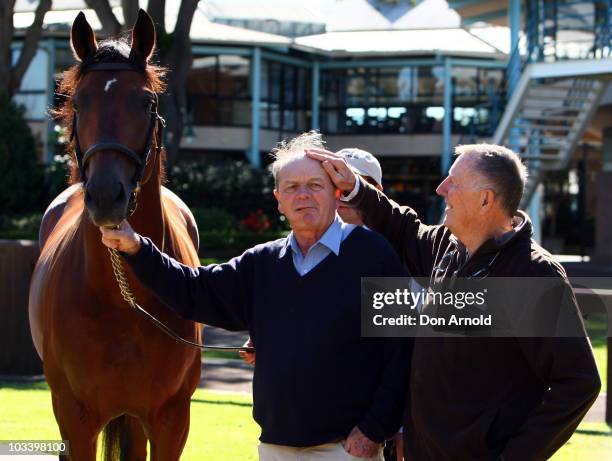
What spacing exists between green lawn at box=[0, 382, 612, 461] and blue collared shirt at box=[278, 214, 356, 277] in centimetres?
347

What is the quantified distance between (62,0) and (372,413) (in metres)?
34.1

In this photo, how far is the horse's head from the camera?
12.1 ft

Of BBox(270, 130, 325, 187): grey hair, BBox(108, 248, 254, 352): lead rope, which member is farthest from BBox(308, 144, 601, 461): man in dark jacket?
BBox(108, 248, 254, 352): lead rope

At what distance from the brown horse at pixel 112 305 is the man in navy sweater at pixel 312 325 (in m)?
0.61

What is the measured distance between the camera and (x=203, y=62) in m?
34.3

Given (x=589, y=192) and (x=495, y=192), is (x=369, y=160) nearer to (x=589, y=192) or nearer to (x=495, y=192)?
(x=495, y=192)

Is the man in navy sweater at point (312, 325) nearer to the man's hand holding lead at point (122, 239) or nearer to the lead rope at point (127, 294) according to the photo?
the man's hand holding lead at point (122, 239)

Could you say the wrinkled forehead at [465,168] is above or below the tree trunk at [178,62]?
below

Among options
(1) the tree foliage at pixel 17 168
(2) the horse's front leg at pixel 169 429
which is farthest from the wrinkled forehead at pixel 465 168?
(1) the tree foliage at pixel 17 168

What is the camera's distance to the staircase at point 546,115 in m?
21.4

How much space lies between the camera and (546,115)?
874 inches

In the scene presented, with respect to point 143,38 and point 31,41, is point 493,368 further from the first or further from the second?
point 31,41

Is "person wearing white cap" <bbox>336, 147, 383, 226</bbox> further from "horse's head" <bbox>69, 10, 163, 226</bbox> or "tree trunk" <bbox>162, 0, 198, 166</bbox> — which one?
"tree trunk" <bbox>162, 0, 198, 166</bbox>

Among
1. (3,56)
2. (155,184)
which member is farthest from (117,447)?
(3,56)
